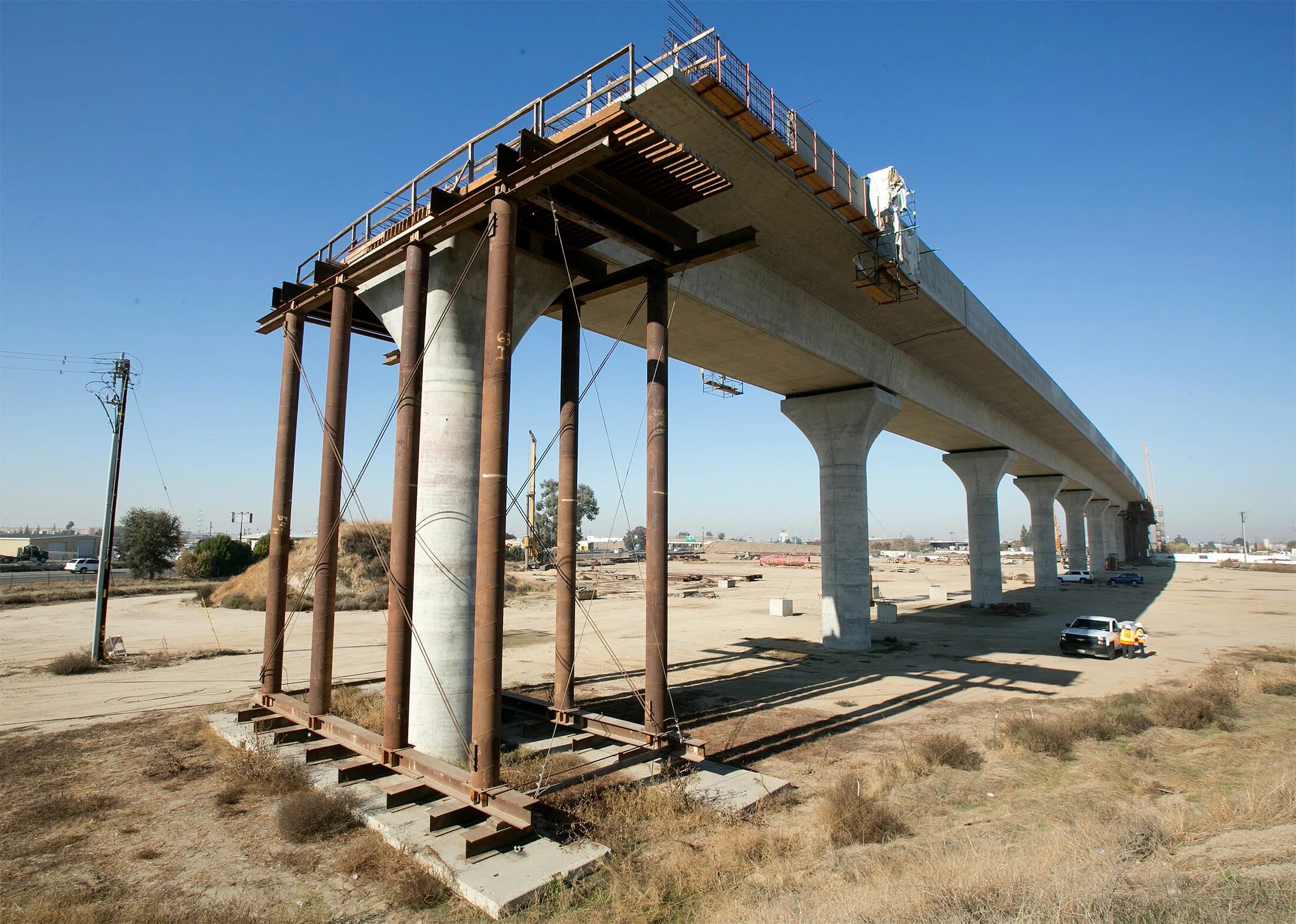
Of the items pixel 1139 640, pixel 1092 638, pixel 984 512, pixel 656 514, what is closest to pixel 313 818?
pixel 656 514

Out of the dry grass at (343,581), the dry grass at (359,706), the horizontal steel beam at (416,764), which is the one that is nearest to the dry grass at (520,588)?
the dry grass at (343,581)

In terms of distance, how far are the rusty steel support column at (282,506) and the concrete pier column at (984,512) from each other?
42210 millimetres

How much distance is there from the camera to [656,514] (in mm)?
12445

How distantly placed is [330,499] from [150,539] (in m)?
69.4

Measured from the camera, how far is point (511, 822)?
8.15m

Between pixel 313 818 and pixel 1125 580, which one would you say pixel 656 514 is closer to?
pixel 313 818

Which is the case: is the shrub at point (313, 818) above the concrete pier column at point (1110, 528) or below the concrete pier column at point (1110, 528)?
below

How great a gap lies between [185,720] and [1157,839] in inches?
698

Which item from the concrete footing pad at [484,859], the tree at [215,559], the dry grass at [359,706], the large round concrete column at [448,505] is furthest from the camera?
the tree at [215,559]

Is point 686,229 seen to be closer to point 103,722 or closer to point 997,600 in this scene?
point 103,722

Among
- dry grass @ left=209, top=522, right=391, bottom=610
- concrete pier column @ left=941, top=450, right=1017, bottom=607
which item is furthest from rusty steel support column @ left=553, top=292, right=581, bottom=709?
concrete pier column @ left=941, top=450, right=1017, bottom=607

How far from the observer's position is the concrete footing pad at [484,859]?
716 centimetres

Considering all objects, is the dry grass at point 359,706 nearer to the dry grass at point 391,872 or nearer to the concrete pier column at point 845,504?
the dry grass at point 391,872

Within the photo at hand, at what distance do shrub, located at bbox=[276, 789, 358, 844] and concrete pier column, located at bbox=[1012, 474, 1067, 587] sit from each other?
67.6 metres
